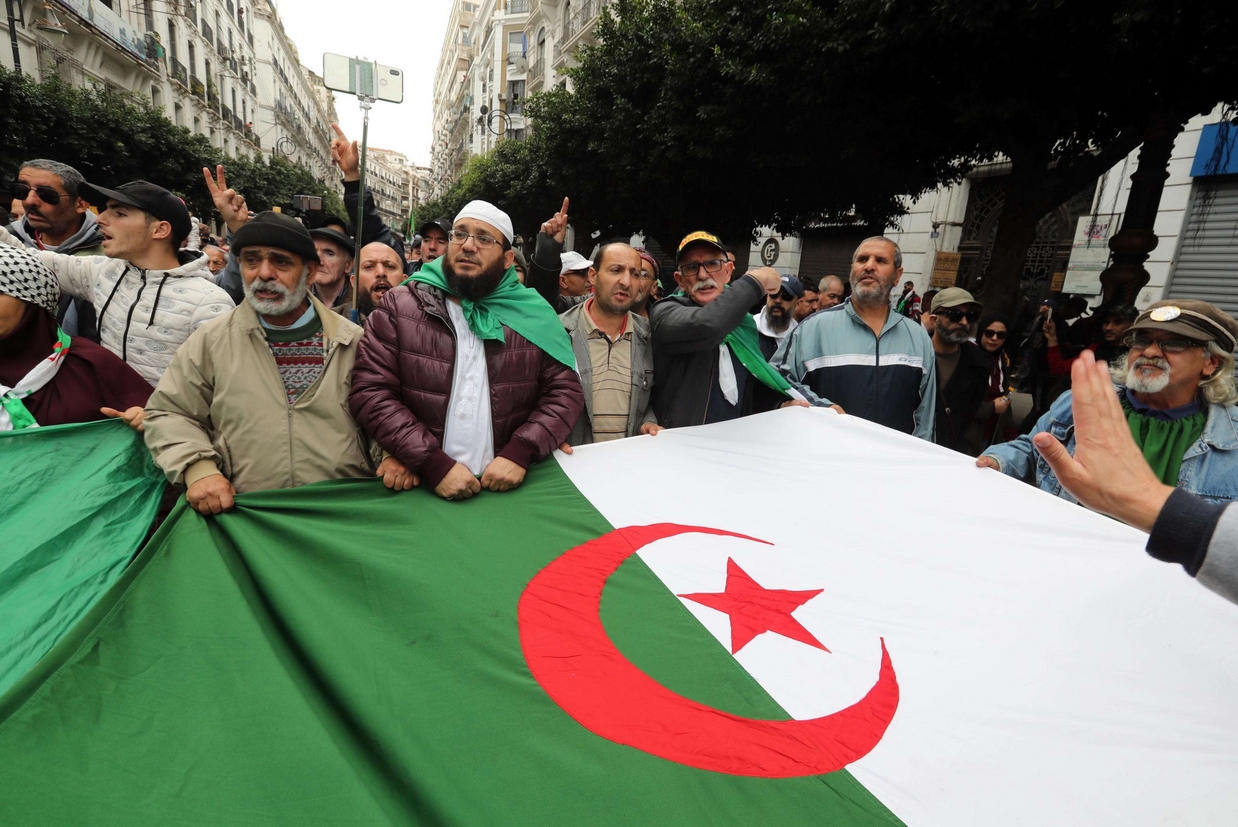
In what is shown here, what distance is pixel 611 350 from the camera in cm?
283

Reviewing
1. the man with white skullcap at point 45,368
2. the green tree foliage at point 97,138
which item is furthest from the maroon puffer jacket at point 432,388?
the green tree foliage at point 97,138

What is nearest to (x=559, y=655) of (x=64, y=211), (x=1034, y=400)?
(x=64, y=211)

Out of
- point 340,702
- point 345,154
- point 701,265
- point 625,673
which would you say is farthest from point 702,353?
point 345,154

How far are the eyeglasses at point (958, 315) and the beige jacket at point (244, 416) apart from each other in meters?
3.49

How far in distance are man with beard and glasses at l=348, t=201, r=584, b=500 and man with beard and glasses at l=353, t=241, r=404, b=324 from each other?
1541 mm

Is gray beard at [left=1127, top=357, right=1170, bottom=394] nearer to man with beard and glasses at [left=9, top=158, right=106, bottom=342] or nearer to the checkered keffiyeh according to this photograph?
the checkered keffiyeh

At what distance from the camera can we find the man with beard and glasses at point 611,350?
2750 mm

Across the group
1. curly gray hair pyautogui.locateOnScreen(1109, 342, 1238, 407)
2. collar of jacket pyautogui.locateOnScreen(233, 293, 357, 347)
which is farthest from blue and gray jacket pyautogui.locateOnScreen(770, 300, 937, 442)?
collar of jacket pyautogui.locateOnScreen(233, 293, 357, 347)

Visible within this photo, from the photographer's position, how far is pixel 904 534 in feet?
7.32

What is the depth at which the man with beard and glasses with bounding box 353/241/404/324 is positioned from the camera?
3.85m

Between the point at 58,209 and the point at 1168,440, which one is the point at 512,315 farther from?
the point at 58,209

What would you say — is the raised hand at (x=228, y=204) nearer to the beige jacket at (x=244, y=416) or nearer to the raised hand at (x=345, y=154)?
the raised hand at (x=345, y=154)

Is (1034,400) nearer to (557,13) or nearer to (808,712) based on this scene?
(808,712)

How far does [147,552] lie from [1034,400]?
6411 mm
